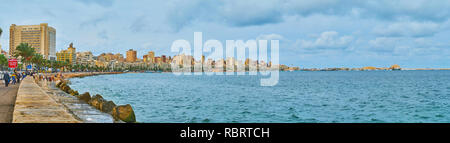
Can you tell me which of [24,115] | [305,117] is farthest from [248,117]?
[24,115]

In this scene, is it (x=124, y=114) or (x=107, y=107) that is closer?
(x=124, y=114)

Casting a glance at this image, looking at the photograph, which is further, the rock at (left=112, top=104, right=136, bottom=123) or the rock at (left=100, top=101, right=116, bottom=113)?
the rock at (left=100, top=101, right=116, bottom=113)

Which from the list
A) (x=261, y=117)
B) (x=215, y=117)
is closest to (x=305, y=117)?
(x=261, y=117)

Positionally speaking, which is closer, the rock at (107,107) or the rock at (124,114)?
the rock at (124,114)
